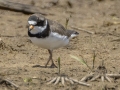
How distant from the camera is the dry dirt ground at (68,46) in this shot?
24.4 feet

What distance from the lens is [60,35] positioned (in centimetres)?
851

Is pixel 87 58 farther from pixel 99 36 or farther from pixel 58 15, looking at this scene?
pixel 58 15

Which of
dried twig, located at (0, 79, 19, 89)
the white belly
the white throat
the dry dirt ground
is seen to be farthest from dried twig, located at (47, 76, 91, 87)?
the white throat

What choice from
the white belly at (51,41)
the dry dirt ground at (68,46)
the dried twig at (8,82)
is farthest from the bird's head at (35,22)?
the dried twig at (8,82)

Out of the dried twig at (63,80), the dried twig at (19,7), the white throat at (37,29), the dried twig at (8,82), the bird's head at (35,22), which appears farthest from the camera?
the dried twig at (19,7)

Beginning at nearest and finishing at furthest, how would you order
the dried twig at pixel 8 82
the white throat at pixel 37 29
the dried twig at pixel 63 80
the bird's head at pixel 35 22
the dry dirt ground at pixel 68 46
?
the dried twig at pixel 8 82
the dried twig at pixel 63 80
the dry dirt ground at pixel 68 46
the bird's head at pixel 35 22
the white throat at pixel 37 29

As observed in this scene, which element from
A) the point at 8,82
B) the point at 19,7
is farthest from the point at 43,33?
the point at 19,7

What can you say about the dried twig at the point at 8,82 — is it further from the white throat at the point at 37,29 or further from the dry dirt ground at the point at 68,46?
the white throat at the point at 37,29

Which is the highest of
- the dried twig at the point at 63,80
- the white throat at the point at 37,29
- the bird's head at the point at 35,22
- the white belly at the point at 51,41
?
the bird's head at the point at 35,22

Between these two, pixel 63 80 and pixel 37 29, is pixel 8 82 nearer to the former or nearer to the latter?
pixel 63 80

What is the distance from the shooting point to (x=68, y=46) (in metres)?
10.4

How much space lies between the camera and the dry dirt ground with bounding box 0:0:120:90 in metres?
7.45

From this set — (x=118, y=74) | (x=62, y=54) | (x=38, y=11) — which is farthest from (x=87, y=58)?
(x=38, y=11)

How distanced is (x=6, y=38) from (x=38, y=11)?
2.22 metres
